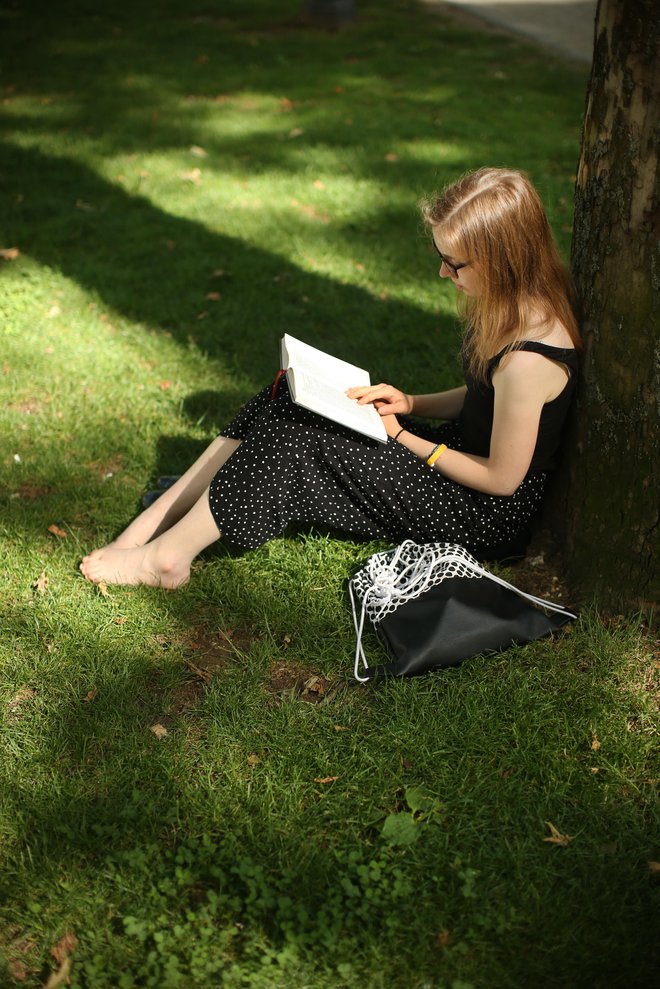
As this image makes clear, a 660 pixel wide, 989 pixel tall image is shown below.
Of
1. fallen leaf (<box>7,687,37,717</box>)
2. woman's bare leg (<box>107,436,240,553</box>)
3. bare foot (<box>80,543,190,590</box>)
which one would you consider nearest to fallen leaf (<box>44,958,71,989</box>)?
fallen leaf (<box>7,687,37,717</box>)

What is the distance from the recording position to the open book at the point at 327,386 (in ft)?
A: 8.60

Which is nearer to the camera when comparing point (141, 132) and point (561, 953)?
point (561, 953)

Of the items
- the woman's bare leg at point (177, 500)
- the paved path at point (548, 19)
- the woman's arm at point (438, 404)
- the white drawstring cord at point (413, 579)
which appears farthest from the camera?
the paved path at point (548, 19)

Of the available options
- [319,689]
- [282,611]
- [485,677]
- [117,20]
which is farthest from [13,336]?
[117,20]

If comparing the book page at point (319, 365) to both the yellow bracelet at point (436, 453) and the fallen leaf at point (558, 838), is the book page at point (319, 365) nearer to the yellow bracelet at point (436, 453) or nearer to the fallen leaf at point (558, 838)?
the yellow bracelet at point (436, 453)

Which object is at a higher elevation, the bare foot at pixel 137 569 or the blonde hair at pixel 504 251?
the blonde hair at pixel 504 251

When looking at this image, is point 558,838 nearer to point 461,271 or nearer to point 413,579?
point 413,579

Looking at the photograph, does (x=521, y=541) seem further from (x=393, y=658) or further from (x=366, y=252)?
(x=366, y=252)

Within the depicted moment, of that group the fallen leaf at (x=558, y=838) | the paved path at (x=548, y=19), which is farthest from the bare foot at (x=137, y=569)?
the paved path at (x=548, y=19)

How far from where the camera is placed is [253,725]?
99.3 inches

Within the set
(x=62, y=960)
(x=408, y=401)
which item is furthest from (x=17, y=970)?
(x=408, y=401)

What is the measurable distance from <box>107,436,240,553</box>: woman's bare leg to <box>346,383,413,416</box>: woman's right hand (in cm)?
48

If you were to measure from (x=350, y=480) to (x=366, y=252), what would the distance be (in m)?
2.91

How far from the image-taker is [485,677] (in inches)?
102
